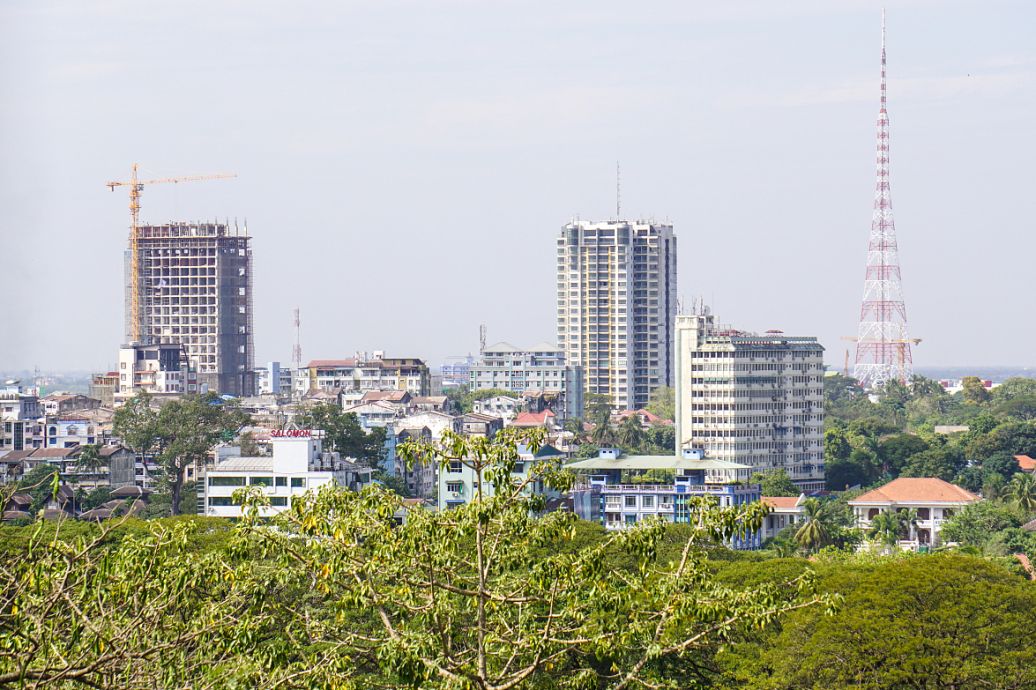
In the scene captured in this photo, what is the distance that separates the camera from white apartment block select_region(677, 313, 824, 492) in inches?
3693

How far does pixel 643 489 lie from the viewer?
71.4 m

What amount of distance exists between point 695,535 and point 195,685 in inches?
200

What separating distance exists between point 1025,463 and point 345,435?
1407 inches

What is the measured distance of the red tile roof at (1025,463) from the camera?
91938mm

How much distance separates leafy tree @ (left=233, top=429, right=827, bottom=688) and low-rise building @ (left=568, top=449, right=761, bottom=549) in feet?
158

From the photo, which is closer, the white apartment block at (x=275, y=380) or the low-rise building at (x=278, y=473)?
the low-rise building at (x=278, y=473)

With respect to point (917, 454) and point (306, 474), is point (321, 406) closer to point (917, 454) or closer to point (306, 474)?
point (306, 474)

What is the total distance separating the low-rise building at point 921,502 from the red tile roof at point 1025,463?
15.1 meters

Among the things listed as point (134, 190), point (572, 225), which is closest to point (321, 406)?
point (572, 225)

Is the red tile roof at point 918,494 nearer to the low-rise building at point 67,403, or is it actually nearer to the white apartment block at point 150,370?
the low-rise building at point 67,403

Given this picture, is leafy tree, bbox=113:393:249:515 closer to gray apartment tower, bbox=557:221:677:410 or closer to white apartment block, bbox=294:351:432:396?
white apartment block, bbox=294:351:432:396

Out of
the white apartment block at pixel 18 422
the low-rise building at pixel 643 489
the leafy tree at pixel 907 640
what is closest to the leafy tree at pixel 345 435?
the low-rise building at pixel 643 489

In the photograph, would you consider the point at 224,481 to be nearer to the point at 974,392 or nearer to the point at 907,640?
the point at 907,640

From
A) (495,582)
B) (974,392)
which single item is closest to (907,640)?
(495,582)
